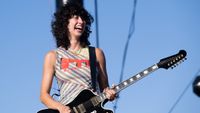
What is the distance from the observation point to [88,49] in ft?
8.41

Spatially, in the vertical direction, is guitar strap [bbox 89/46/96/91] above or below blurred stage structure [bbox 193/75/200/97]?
below

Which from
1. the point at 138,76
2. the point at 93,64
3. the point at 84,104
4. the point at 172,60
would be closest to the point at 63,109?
the point at 84,104

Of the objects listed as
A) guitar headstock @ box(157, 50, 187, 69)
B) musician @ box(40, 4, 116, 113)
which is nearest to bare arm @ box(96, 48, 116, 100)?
musician @ box(40, 4, 116, 113)

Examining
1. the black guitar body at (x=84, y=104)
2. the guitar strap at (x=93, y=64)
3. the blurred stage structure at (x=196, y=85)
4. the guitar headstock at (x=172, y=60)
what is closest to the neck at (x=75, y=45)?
the guitar strap at (x=93, y=64)

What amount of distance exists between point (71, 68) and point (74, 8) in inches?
21.7

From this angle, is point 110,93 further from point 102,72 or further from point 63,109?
point 63,109

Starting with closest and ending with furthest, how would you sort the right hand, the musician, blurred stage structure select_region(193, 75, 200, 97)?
blurred stage structure select_region(193, 75, 200, 97) < the right hand < the musician

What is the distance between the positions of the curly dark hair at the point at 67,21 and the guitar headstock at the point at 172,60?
0.70 m

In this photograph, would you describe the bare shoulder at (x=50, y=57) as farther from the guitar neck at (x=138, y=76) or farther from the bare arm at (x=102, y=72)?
the guitar neck at (x=138, y=76)

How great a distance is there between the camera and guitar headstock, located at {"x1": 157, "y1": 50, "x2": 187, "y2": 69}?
2711mm

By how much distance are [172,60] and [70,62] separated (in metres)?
0.97

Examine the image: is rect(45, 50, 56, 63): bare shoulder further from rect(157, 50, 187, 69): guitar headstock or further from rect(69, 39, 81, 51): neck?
rect(157, 50, 187, 69): guitar headstock

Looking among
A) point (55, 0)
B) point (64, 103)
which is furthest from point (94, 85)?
point (55, 0)

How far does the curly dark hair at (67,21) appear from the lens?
8.57ft
